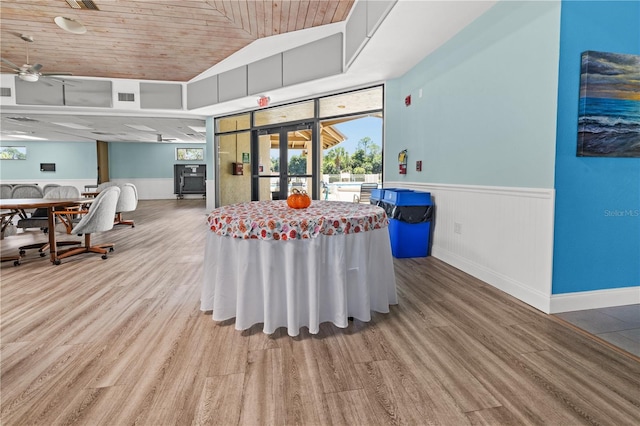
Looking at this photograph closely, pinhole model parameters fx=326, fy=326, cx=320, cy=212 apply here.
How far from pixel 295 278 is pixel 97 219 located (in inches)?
135

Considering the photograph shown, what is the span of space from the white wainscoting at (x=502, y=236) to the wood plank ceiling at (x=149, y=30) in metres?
3.16

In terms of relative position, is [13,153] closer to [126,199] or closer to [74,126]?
[74,126]

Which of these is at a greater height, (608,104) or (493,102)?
(493,102)

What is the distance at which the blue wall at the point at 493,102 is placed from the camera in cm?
260

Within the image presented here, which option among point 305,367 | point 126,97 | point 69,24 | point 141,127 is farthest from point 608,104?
point 141,127

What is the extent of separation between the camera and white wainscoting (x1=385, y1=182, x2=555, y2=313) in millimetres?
2625

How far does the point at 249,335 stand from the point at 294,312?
37 centimetres

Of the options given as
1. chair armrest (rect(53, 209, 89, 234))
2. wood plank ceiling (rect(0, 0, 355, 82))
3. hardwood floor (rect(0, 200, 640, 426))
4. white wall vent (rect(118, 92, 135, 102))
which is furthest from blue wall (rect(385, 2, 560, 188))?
white wall vent (rect(118, 92, 135, 102))

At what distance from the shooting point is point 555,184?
2.52m

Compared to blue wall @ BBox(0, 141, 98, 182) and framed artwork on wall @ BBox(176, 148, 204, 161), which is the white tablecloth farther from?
blue wall @ BBox(0, 141, 98, 182)

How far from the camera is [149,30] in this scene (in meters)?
5.36

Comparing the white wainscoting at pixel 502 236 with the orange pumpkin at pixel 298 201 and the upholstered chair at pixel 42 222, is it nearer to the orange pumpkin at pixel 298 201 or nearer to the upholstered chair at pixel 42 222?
the orange pumpkin at pixel 298 201

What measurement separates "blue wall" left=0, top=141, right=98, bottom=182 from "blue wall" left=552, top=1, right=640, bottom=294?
657 inches

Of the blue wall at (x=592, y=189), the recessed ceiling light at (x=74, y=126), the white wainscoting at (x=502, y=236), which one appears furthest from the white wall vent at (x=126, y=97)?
the blue wall at (x=592, y=189)
